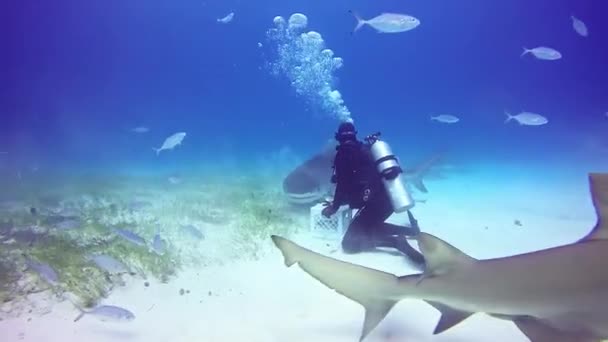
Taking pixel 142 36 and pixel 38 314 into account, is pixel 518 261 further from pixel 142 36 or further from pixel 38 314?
pixel 142 36

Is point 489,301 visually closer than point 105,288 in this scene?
Yes

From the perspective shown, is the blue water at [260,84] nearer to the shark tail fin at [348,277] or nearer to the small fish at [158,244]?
the small fish at [158,244]

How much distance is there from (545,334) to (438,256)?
1.99ft

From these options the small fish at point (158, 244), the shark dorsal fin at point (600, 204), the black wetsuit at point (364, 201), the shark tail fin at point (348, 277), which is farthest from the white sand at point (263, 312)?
the shark dorsal fin at point (600, 204)

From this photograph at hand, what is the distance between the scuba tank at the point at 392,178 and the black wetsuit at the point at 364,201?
228mm

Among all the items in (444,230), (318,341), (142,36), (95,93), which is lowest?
(444,230)

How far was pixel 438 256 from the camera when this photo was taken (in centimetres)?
230

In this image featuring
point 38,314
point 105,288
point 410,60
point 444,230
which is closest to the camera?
point 38,314

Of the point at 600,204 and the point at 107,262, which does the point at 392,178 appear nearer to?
the point at 600,204

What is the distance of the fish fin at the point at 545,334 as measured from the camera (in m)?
2.12

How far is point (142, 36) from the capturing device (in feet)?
397

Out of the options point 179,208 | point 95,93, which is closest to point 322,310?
point 179,208

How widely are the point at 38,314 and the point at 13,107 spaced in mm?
76684

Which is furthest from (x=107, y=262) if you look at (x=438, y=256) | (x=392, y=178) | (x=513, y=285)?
(x=513, y=285)
